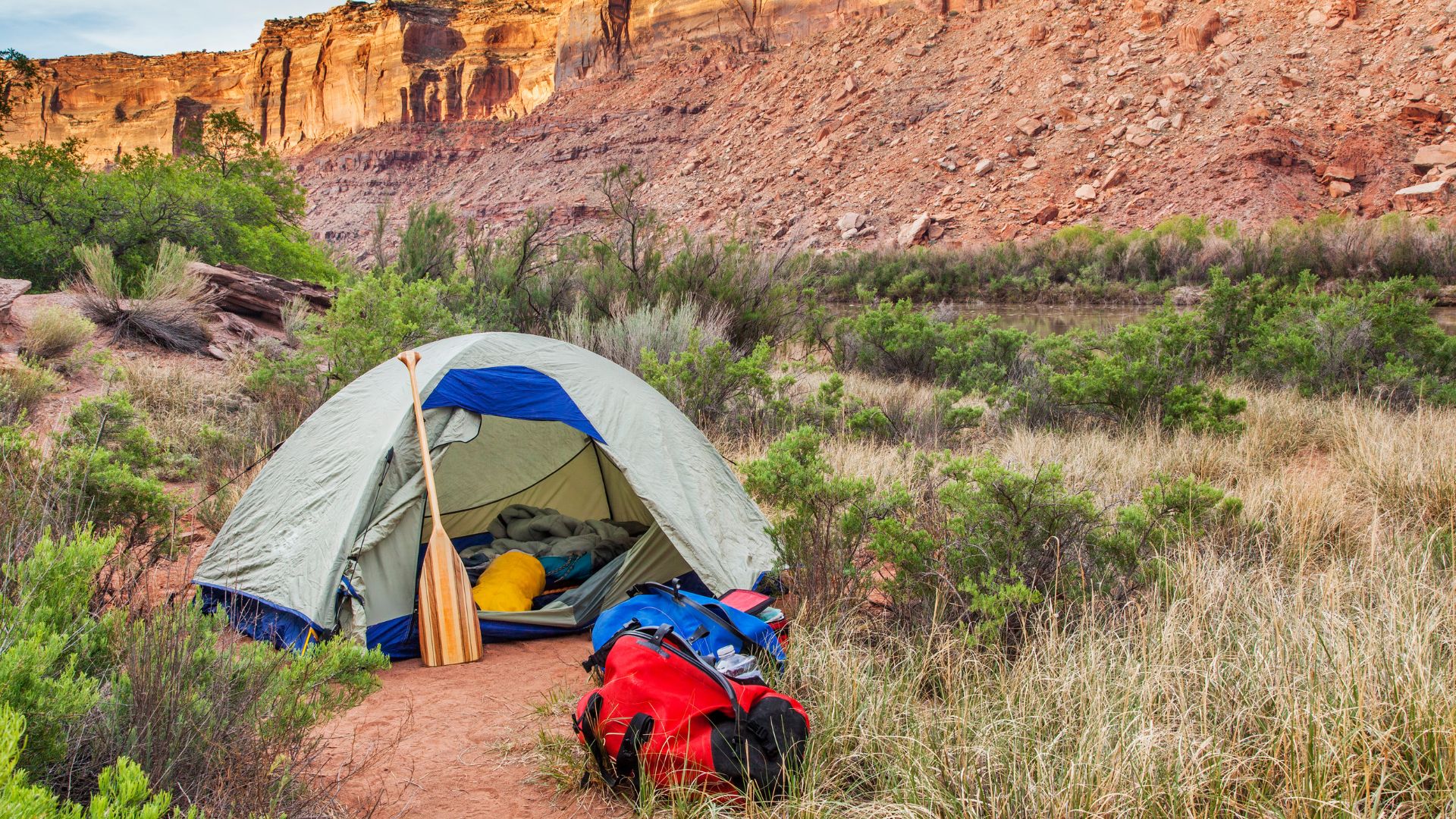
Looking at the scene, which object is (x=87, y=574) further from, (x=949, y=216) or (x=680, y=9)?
(x=680, y=9)

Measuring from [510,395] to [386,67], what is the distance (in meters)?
66.0

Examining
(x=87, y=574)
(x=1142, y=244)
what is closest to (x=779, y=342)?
(x=87, y=574)

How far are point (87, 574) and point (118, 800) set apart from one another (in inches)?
45.1

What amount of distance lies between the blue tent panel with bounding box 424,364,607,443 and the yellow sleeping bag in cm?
76

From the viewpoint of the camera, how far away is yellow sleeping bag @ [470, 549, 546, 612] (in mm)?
4406

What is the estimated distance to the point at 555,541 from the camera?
5191 millimetres

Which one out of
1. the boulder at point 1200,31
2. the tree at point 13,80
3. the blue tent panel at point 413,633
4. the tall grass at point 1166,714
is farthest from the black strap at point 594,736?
the boulder at point 1200,31

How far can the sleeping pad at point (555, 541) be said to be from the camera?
494cm

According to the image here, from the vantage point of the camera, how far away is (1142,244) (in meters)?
23.0

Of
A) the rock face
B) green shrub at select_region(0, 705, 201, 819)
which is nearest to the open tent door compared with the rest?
green shrub at select_region(0, 705, 201, 819)

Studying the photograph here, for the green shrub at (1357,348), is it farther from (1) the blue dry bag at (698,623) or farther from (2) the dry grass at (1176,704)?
(1) the blue dry bag at (698,623)

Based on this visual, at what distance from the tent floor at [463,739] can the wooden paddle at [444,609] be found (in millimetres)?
63

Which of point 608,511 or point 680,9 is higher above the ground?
point 680,9

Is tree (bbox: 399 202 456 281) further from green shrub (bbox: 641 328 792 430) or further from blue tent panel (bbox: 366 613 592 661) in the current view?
blue tent panel (bbox: 366 613 592 661)
